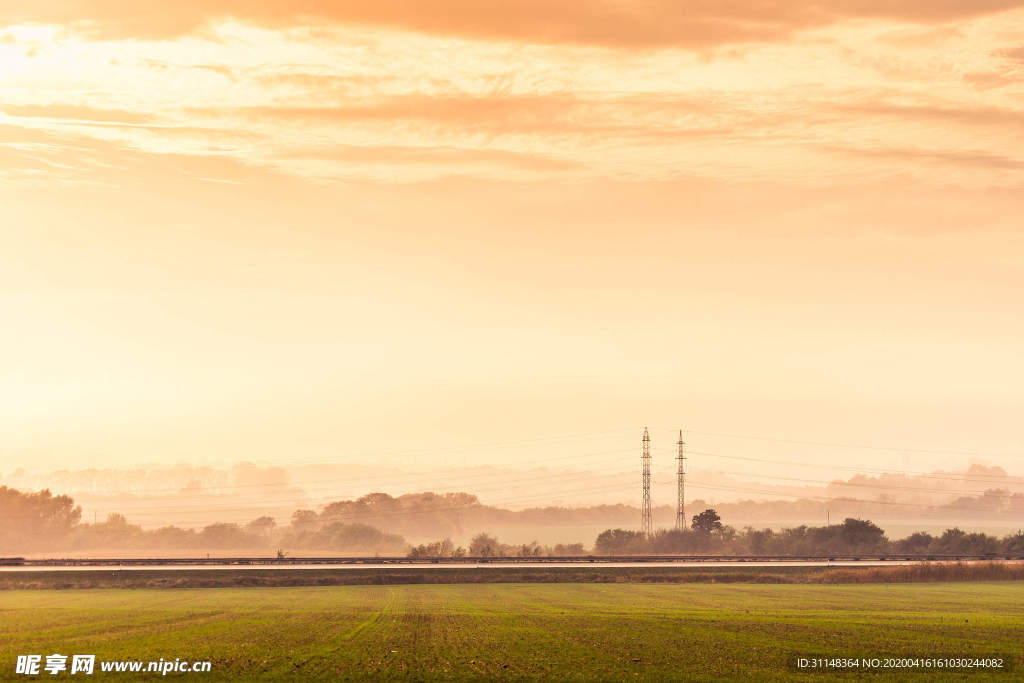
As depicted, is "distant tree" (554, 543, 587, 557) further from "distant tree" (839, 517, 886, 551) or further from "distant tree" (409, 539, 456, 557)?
"distant tree" (839, 517, 886, 551)

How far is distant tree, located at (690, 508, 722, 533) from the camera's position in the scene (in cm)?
17512

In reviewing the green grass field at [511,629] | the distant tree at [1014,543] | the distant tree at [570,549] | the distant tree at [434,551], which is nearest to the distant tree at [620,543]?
the distant tree at [570,549]

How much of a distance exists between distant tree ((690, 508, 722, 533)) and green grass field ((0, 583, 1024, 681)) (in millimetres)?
79122

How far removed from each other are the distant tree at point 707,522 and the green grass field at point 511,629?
79122 mm

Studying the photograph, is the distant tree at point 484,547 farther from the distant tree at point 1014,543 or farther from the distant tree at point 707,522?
the distant tree at point 1014,543

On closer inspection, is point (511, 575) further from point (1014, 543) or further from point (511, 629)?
point (1014, 543)

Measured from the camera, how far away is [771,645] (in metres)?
54.1

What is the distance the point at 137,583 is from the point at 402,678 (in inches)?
2747

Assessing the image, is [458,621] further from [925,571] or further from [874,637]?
[925,571]

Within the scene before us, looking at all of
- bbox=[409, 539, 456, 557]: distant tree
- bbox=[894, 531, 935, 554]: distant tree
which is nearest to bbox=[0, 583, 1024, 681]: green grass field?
bbox=[409, 539, 456, 557]: distant tree

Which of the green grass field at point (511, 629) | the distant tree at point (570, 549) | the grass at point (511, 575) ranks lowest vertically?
the green grass field at point (511, 629)

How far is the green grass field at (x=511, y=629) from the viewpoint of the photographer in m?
47.5

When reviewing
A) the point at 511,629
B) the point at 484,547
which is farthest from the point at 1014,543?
the point at 511,629

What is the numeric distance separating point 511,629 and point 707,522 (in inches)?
4700
